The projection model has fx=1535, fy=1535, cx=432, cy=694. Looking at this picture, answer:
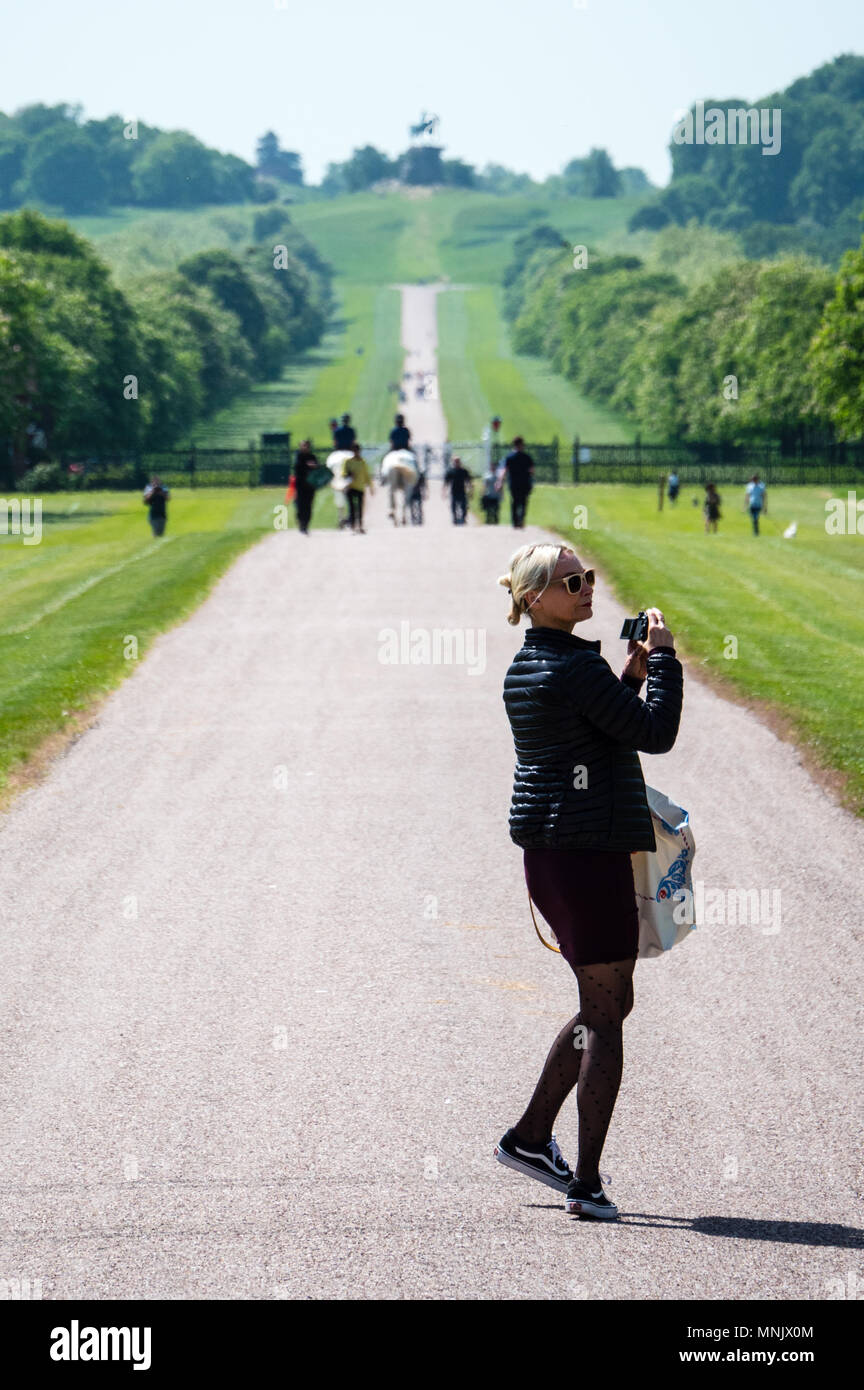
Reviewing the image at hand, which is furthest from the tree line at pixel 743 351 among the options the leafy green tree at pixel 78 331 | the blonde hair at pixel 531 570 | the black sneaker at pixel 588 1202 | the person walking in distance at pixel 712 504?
the black sneaker at pixel 588 1202

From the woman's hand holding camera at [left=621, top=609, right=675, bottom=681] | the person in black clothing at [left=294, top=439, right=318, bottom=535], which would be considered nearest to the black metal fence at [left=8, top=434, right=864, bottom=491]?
the person in black clothing at [left=294, top=439, right=318, bottom=535]

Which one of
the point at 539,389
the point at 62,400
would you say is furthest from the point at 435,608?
the point at 539,389

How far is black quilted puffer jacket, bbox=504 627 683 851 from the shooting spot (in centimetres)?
532

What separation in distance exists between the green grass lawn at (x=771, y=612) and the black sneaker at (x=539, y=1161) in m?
6.17

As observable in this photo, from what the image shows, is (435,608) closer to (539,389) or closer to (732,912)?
(732,912)

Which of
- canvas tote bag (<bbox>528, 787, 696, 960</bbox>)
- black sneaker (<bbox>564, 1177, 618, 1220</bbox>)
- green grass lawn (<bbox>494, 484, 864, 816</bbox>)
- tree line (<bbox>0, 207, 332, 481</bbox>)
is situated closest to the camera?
black sneaker (<bbox>564, 1177, 618, 1220</bbox>)

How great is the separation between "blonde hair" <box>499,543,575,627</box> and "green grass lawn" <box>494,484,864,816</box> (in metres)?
6.51

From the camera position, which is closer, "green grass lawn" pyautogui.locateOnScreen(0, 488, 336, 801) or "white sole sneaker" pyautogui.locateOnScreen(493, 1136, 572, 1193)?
"white sole sneaker" pyautogui.locateOnScreen(493, 1136, 572, 1193)

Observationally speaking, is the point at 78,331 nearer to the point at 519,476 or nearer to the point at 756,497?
the point at 756,497

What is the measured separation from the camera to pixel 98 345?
72.0 metres

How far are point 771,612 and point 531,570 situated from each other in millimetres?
16910

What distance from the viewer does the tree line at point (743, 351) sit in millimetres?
53688

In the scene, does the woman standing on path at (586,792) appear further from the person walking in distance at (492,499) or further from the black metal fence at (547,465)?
the black metal fence at (547,465)

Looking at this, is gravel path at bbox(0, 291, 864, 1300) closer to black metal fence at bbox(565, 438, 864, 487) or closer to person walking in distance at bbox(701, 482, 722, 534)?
person walking in distance at bbox(701, 482, 722, 534)
